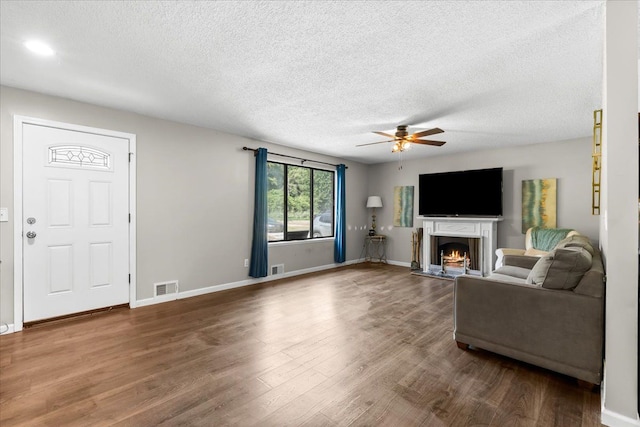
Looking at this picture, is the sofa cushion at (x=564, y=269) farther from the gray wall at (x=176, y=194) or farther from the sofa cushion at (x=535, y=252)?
the gray wall at (x=176, y=194)

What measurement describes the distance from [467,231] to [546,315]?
12.5 ft

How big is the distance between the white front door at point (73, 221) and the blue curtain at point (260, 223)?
1.86 m

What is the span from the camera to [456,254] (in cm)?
621

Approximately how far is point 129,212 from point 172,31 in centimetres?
256

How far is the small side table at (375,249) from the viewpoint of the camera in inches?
294

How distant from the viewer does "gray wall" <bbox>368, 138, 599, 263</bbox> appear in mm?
4996

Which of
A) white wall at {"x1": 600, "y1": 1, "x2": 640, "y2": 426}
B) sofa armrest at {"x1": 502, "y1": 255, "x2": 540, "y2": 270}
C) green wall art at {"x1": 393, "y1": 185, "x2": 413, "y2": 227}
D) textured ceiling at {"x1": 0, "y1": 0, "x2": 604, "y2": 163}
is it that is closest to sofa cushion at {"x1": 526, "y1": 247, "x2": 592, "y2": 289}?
white wall at {"x1": 600, "y1": 1, "x2": 640, "y2": 426}

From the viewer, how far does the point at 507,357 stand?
A: 2578 mm

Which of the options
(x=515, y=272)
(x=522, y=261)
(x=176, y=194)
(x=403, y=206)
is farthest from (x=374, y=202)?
(x=176, y=194)

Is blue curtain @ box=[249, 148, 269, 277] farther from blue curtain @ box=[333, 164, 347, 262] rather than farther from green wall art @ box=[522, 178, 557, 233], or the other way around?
green wall art @ box=[522, 178, 557, 233]

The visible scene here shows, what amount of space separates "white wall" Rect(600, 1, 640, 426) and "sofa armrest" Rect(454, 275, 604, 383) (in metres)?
0.41

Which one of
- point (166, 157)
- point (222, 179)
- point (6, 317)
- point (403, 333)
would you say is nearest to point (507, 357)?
point (403, 333)

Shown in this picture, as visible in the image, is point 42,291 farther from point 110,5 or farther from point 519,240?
point 519,240

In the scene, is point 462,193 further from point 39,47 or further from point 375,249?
point 39,47
